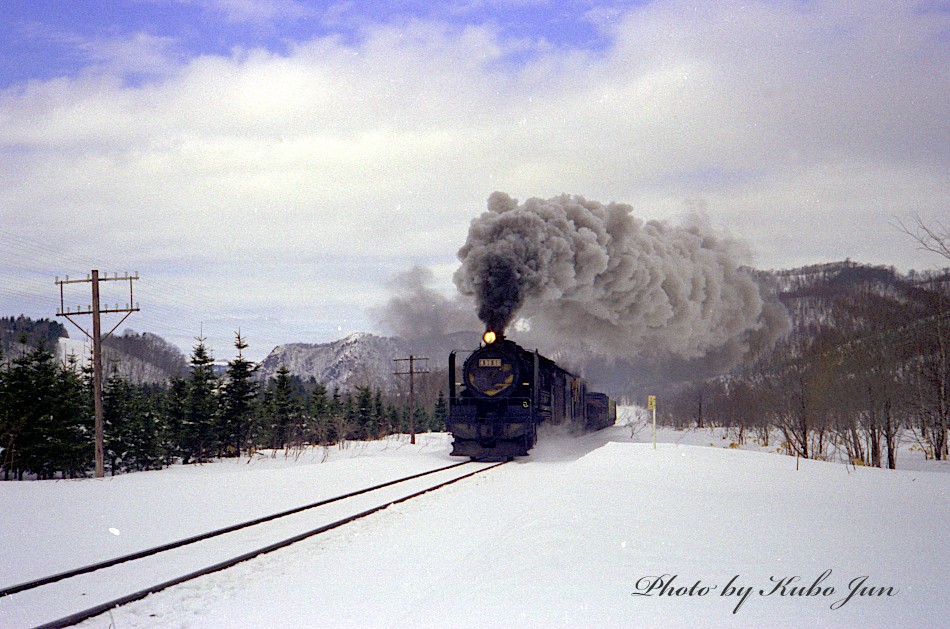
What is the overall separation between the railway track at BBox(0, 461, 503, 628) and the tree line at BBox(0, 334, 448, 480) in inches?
854

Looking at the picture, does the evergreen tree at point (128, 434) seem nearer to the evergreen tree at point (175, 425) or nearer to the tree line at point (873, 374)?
the evergreen tree at point (175, 425)

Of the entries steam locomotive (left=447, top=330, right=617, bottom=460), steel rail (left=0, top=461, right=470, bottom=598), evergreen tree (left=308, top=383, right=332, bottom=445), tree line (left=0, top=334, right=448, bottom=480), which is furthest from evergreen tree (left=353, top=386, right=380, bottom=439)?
steel rail (left=0, top=461, right=470, bottom=598)

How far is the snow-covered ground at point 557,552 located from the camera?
6.46 m

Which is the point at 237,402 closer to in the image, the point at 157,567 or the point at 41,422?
the point at 41,422

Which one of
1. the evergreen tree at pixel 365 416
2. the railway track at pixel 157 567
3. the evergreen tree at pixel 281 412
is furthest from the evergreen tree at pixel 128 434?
the evergreen tree at pixel 365 416

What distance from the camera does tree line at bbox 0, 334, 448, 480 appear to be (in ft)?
94.3

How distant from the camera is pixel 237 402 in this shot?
36.5 m

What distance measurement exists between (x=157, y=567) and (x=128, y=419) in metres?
27.8

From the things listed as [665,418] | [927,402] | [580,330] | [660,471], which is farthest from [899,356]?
[665,418]

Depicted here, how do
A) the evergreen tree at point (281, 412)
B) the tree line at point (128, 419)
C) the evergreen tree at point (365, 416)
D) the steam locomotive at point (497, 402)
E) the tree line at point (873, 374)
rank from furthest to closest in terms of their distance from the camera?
1. the evergreen tree at point (365, 416)
2. the evergreen tree at point (281, 412)
3. the tree line at point (128, 419)
4. the tree line at point (873, 374)
5. the steam locomotive at point (497, 402)

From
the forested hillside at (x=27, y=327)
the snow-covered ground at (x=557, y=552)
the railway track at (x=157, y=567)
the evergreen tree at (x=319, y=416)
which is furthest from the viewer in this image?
the forested hillside at (x=27, y=327)

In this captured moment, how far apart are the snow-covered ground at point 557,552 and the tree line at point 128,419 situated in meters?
14.7

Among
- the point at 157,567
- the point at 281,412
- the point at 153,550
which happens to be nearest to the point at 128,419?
the point at 281,412

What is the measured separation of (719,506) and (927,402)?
2551cm
